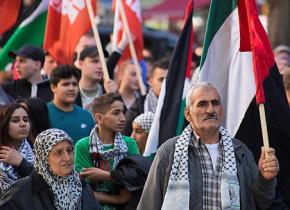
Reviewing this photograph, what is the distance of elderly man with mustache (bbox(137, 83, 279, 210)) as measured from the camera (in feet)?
26.7

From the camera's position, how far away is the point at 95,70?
491 inches

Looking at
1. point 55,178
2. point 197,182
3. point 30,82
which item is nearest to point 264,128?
point 197,182

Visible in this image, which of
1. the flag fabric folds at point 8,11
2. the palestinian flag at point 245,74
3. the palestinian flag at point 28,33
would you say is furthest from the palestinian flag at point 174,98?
the palestinian flag at point 28,33

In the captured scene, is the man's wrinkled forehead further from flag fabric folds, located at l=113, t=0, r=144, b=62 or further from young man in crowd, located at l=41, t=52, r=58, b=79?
flag fabric folds, located at l=113, t=0, r=144, b=62

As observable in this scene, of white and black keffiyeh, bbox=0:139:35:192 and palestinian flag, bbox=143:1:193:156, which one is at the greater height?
palestinian flag, bbox=143:1:193:156

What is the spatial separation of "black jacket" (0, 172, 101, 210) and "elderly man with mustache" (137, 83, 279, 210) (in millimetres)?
746

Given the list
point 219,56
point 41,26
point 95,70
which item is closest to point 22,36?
point 41,26

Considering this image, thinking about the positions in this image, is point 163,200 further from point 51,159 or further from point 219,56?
point 219,56

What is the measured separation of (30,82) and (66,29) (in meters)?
0.83

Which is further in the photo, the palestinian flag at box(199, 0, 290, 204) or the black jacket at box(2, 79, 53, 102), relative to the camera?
the black jacket at box(2, 79, 53, 102)

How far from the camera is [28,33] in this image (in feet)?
44.1

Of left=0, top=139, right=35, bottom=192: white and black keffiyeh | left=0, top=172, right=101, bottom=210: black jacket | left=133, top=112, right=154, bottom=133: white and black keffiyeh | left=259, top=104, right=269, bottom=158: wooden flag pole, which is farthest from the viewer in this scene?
left=133, top=112, right=154, bottom=133: white and black keffiyeh

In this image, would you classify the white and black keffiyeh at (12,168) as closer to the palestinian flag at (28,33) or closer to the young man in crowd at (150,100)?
the young man in crowd at (150,100)

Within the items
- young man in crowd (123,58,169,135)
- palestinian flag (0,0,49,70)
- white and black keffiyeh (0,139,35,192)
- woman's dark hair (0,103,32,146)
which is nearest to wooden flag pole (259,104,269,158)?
white and black keffiyeh (0,139,35,192)
